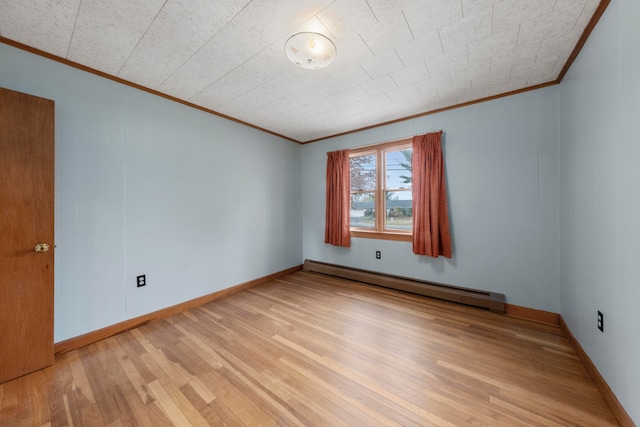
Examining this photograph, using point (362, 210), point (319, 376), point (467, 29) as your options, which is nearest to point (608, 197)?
point (467, 29)

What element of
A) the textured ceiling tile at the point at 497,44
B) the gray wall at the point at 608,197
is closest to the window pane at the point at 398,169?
the textured ceiling tile at the point at 497,44

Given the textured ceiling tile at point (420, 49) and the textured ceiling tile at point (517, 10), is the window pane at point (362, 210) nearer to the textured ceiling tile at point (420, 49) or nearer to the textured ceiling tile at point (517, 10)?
the textured ceiling tile at point (420, 49)

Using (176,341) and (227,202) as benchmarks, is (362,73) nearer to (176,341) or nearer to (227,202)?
(227,202)

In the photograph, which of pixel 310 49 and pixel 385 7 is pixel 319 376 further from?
pixel 385 7

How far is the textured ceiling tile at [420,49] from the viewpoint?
5.73ft

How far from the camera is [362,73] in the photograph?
2.21 m

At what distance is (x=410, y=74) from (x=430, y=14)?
71 cm

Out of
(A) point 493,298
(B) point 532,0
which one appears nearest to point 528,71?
(B) point 532,0

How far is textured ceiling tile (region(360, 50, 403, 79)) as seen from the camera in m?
1.96

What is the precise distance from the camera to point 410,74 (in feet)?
7.32

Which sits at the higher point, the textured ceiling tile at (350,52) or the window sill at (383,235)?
the textured ceiling tile at (350,52)

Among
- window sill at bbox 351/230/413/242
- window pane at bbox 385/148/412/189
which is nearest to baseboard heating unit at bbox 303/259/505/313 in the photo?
window sill at bbox 351/230/413/242

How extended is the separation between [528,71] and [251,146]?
3409 mm

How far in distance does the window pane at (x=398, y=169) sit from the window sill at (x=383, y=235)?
74 centimetres
